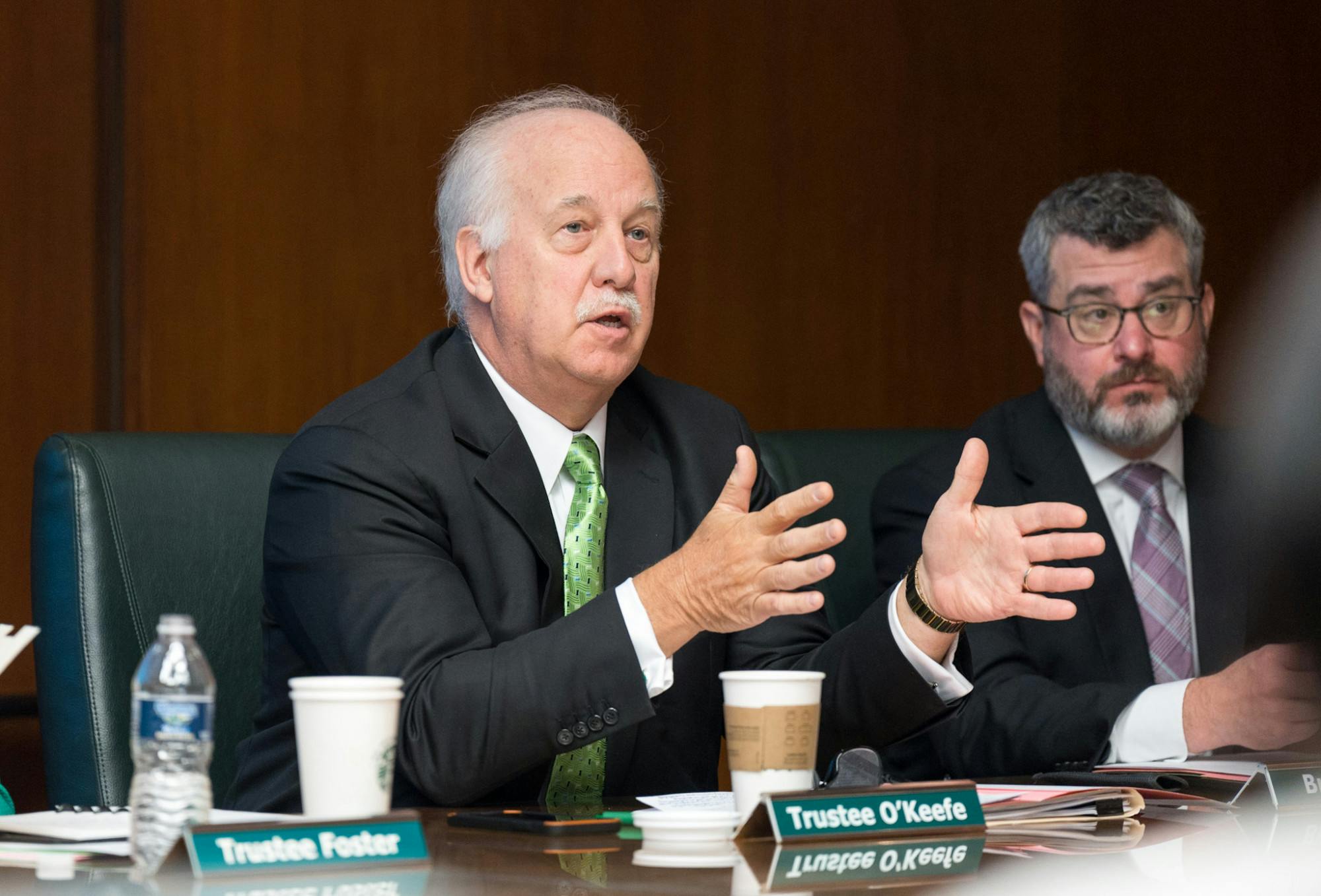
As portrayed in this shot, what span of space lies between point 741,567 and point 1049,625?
1086mm

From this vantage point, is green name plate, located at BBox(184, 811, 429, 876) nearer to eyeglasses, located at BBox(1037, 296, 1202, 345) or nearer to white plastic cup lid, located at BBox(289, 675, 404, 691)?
white plastic cup lid, located at BBox(289, 675, 404, 691)

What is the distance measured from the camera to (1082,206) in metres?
2.70

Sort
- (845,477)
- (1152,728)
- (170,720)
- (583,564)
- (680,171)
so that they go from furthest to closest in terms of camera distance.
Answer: (680,171), (845,477), (1152,728), (583,564), (170,720)

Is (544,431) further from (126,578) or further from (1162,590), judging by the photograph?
(1162,590)

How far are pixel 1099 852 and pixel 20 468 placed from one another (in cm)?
248

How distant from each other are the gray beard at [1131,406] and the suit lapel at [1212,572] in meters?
0.10

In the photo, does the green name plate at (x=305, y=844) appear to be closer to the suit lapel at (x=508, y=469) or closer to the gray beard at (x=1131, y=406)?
the suit lapel at (x=508, y=469)

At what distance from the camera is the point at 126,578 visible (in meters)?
1.98

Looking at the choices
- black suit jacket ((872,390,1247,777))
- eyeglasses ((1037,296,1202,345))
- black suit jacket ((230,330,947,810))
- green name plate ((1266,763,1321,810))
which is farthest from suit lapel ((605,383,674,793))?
eyeglasses ((1037,296,1202,345))

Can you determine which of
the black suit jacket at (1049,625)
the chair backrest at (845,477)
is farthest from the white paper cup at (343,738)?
the chair backrest at (845,477)

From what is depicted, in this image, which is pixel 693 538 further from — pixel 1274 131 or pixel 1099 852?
pixel 1274 131

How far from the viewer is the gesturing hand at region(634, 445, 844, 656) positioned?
1.51m

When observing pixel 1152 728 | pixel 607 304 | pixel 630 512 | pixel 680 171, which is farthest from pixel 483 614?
pixel 680 171

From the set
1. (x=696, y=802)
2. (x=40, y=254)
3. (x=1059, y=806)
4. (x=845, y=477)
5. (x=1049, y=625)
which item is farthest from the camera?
(x=40, y=254)
